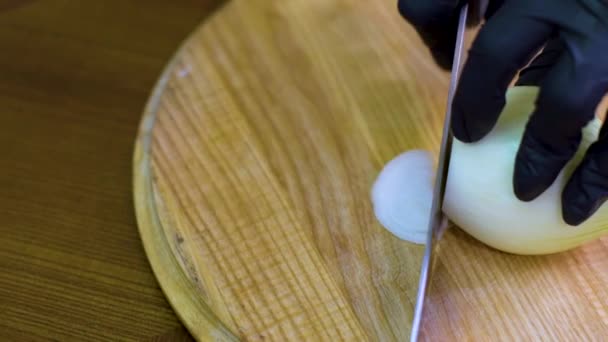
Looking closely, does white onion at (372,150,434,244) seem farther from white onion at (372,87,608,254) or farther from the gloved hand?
the gloved hand

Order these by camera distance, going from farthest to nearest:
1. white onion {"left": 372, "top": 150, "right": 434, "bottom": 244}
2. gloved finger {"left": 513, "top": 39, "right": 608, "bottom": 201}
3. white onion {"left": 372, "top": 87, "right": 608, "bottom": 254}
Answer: white onion {"left": 372, "top": 150, "right": 434, "bottom": 244} → white onion {"left": 372, "top": 87, "right": 608, "bottom": 254} → gloved finger {"left": 513, "top": 39, "right": 608, "bottom": 201}

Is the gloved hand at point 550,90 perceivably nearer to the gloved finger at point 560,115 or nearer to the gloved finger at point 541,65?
the gloved finger at point 560,115

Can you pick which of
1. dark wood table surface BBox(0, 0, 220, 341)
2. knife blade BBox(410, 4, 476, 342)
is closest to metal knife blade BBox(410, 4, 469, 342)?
knife blade BBox(410, 4, 476, 342)

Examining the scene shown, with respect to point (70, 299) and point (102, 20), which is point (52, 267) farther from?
point (102, 20)

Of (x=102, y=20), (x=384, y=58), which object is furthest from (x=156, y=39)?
(x=384, y=58)

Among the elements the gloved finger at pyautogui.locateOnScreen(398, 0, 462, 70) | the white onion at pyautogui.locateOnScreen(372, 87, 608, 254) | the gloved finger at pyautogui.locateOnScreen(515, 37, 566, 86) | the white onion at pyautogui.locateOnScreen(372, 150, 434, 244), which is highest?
the gloved finger at pyautogui.locateOnScreen(398, 0, 462, 70)

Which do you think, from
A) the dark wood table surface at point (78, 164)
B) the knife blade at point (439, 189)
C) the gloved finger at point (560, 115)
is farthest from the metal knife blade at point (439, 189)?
the dark wood table surface at point (78, 164)
